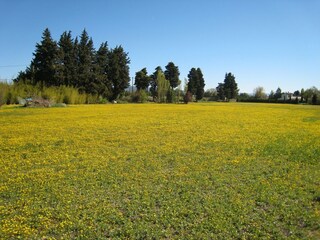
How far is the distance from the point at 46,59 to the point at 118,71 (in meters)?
12.8

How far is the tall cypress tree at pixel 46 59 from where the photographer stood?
111 ft

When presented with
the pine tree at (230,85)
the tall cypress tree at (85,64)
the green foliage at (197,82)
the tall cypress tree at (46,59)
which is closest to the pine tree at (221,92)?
the pine tree at (230,85)

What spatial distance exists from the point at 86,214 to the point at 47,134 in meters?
6.47

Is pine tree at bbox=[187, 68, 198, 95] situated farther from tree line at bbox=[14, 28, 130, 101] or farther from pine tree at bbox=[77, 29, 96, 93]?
pine tree at bbox=[77, 29, 96, 93]

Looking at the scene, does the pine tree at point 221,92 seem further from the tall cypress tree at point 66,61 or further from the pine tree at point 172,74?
the tall cypress tree at point 66,61

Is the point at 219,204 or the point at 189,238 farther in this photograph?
the point at 219,204

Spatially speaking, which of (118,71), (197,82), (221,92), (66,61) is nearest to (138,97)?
(118,71)

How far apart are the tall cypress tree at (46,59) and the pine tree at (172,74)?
31.2 m

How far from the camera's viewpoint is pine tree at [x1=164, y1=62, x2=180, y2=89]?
61469 millimetres

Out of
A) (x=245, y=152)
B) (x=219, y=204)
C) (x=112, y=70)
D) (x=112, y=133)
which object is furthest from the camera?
(x=112, y=70)

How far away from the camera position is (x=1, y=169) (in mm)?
5227

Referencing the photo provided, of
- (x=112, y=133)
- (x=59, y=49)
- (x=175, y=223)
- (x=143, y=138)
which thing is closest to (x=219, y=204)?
(x=175, y=223)

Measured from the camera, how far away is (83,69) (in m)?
38.1

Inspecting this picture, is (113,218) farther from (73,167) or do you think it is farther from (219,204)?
(73,167)
